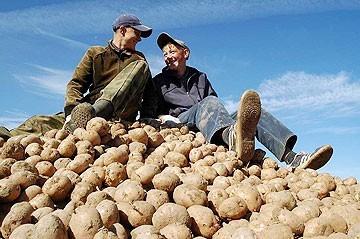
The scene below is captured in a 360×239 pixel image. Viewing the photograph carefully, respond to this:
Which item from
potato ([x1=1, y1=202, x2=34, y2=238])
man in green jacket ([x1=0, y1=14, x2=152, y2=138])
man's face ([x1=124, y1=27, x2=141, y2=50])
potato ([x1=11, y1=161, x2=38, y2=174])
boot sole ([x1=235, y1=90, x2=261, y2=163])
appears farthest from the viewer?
man's face ([x1=124, y1=27, x2=141, y2=50])

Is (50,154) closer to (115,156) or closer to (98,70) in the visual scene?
(115,156)

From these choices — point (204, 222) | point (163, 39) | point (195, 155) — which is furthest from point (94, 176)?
point (163, 39)

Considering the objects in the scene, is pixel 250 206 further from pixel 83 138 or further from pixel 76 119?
pixel 76 119

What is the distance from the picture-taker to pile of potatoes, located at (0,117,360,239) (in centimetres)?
276

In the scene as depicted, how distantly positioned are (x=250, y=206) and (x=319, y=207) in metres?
0.51

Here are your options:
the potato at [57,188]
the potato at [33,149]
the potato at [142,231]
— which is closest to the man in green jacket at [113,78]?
the potato at [33,149]

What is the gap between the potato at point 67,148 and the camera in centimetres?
407

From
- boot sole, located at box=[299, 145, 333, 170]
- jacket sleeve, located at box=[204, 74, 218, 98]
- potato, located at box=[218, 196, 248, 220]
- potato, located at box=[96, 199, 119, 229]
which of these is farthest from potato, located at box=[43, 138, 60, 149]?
jacket sleeve, located at box=[204, 74, 218, 98]

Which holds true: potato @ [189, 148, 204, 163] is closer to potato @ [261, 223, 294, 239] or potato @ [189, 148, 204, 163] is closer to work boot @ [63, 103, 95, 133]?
work boot @ [63, 103, 95, 133]

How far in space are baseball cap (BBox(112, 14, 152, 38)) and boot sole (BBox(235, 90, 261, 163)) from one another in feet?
6.90

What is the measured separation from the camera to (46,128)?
567 centimetres

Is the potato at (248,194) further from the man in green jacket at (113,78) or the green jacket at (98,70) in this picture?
the green jacket at (98,70)

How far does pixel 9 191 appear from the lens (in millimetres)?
3215

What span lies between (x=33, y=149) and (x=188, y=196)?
1568mm
